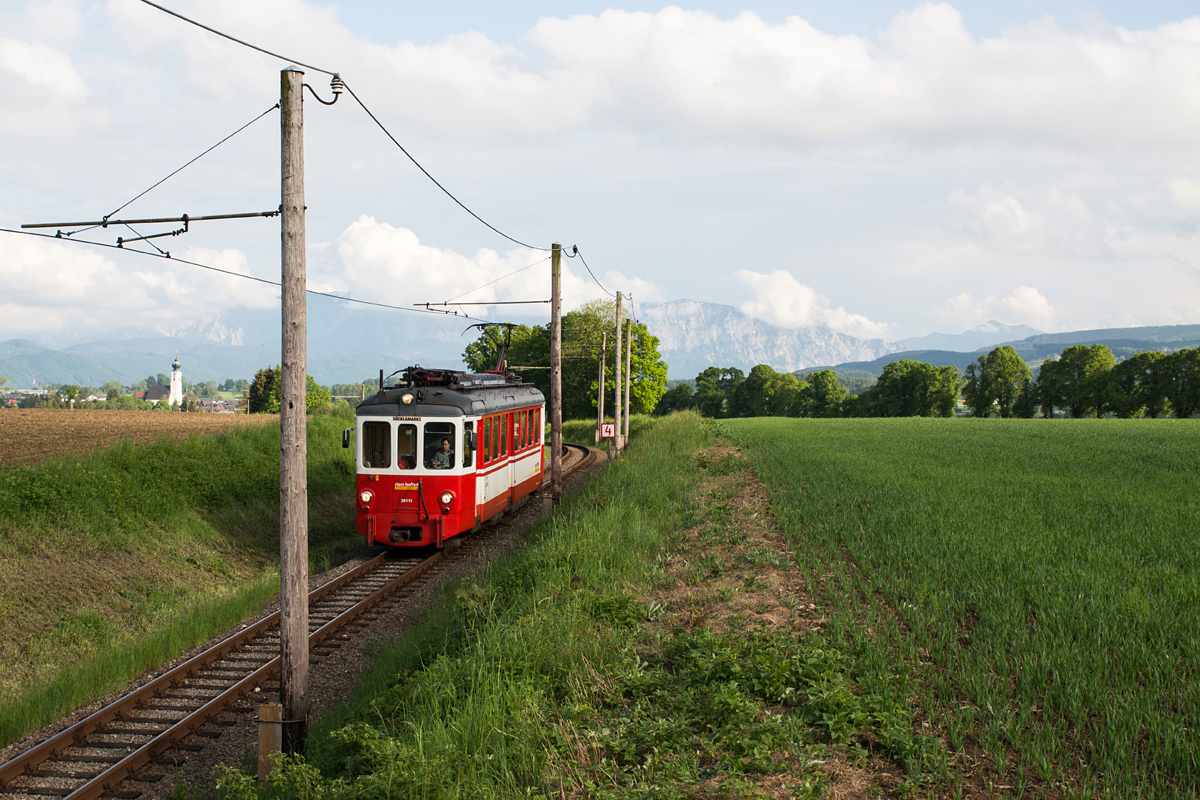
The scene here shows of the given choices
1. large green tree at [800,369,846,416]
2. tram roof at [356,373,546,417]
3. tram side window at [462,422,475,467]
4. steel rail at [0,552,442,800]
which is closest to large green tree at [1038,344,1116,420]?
large green tree at [800,369,846,416]

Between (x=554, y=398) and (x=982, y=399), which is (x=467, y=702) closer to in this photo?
(x=554, y=398)

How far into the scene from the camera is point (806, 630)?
744 centimetres

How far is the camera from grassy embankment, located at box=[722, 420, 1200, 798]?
4835 millimetres

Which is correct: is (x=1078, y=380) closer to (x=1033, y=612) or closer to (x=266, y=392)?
(x=1033, y=612)

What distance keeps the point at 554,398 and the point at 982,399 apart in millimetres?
92175

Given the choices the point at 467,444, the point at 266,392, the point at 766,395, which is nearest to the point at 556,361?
the point at 467,444

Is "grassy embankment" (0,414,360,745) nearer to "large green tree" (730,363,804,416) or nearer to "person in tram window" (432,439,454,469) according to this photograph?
"person in tram window" (432,439,454,469)

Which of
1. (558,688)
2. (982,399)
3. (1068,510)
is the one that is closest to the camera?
(558,688)

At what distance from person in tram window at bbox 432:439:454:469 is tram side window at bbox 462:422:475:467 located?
0.25 metres

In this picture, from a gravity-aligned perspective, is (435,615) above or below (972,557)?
below


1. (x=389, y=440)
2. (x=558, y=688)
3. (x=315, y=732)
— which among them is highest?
(x=389, y=440)

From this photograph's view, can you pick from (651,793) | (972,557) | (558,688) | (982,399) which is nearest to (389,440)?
(558,688)

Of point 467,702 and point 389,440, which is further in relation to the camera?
point 389,440

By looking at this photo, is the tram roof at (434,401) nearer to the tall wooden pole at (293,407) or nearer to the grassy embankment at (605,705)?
the grassy embankment at (605,705)
